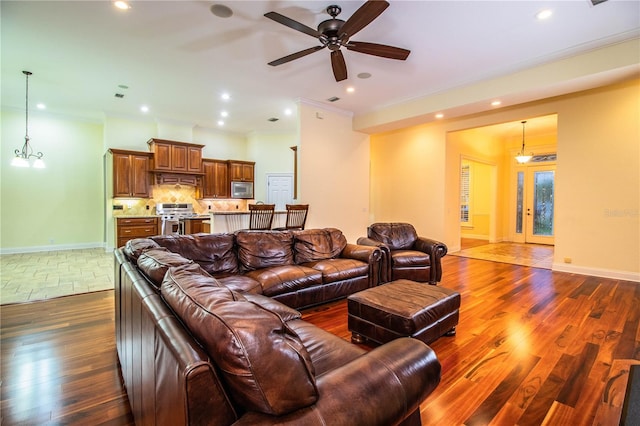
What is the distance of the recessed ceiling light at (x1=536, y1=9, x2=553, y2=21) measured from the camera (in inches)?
120

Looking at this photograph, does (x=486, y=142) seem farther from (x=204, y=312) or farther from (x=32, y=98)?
(x=32, y=98)

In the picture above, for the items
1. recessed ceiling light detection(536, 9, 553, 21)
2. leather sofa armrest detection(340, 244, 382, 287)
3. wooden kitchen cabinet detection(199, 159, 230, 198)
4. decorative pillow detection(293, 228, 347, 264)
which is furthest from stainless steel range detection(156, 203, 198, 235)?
recessed ceiling light detection(536, 9, 553, 21)

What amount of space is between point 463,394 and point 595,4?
387cm

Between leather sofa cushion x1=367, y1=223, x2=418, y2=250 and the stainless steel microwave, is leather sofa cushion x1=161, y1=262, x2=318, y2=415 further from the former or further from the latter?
the stainless steel microwave

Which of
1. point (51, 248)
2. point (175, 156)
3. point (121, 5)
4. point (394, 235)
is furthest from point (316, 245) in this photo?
point (51, 248)

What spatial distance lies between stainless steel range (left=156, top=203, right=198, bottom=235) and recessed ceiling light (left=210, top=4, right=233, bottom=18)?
4.54m

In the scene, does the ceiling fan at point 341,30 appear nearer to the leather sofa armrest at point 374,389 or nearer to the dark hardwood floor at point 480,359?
the leather sofa armrest at point 374,389

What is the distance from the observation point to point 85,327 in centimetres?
288

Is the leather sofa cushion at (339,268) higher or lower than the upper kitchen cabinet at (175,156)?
lower

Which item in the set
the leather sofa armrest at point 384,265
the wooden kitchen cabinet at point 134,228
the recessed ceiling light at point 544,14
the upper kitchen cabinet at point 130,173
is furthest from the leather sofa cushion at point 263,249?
the upper kitchen cabinet at point 130,173

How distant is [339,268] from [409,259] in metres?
1.26

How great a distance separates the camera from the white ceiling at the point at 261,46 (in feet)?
10.0

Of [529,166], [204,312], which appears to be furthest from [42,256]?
[529,166]

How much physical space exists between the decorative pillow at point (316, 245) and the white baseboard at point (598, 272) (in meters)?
4.02
